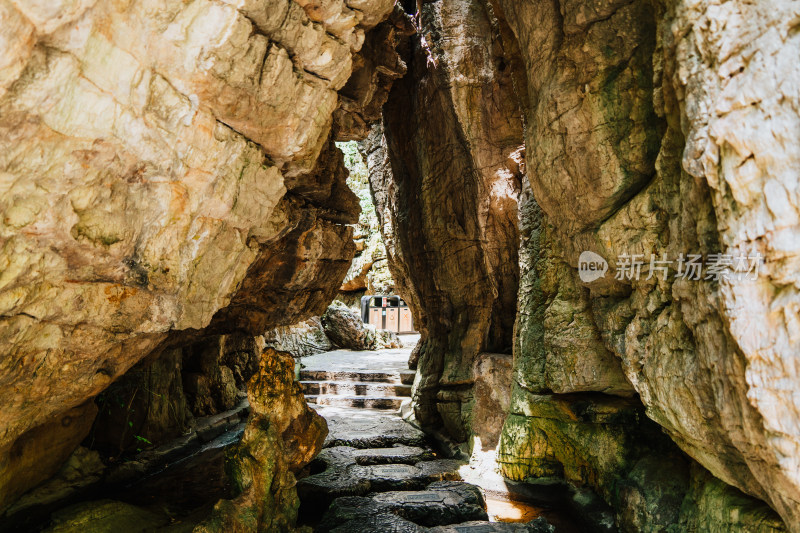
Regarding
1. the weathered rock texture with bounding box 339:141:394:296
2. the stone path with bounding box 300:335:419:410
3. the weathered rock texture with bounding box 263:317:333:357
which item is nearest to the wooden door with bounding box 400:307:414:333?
the weathered rock texture with bounding box 339:141:394:296

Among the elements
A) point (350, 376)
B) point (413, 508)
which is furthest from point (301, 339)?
point (413, 508)

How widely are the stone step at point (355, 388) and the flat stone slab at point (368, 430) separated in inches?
42.0

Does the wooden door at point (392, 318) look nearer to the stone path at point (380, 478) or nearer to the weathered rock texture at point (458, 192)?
the stone path at point (380, 478)

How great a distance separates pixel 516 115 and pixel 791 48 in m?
7.18

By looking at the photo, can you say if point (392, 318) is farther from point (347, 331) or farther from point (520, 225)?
point (520, 225)

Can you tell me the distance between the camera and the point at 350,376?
14.8m

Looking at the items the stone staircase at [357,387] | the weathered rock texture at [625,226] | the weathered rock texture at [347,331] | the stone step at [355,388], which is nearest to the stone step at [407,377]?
the stone staircase at [357,387]

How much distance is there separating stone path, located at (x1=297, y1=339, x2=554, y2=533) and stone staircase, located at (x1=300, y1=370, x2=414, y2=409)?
0.10ft

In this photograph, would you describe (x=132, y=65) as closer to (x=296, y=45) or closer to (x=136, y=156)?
(x=136, y=156)

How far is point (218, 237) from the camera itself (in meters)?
5.47

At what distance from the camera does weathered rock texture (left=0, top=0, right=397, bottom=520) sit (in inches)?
139

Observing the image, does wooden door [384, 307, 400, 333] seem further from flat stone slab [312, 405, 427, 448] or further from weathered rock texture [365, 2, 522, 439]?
weathered rock texture [365, 2, 522, 439]

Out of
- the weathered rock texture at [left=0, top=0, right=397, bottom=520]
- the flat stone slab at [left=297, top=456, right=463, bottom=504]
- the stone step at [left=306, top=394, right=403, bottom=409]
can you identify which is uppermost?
the weathered rock texture at [left=0, top=0, right=397, bottom=520]

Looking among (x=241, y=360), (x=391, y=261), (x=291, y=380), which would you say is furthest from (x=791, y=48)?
(x=241, y=360)
